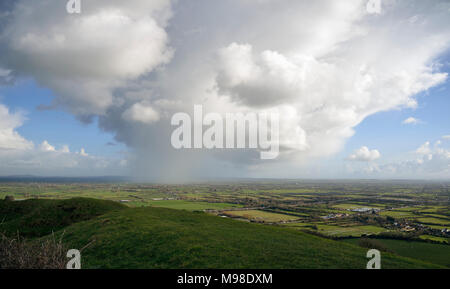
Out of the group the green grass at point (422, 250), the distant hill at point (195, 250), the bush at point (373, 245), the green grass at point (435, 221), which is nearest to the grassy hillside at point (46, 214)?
the distant hill at point (195, 250)

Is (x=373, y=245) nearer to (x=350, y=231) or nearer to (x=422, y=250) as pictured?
(x=422, y=250)

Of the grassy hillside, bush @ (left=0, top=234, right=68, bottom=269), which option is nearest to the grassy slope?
bush @ (left=0, top=234, right=68, bottom=269)

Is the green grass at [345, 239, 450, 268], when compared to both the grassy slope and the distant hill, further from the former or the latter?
the grassy slope

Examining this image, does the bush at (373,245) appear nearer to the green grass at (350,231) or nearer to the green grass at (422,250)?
the green grass at (422,250)

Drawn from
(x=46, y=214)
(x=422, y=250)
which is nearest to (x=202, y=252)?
(x=46, y=214)
